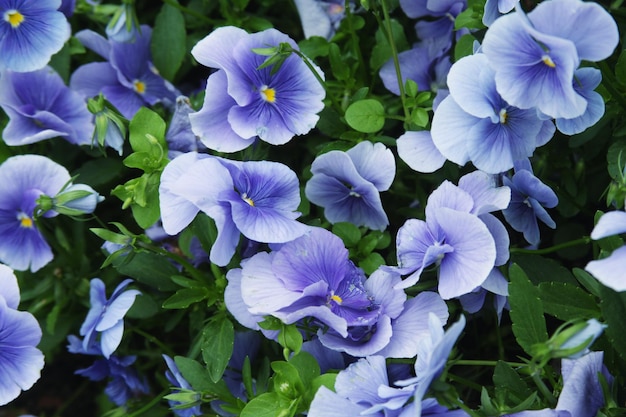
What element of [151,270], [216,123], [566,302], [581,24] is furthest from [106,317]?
[581,24]

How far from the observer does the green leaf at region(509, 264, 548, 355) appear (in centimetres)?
106

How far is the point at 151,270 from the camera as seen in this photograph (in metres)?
1.34

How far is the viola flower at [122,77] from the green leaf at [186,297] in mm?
418

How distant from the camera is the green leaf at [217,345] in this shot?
1.18m

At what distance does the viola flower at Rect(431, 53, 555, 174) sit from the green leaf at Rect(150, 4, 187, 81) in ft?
2.02

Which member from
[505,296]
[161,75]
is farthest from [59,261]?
[505,296]

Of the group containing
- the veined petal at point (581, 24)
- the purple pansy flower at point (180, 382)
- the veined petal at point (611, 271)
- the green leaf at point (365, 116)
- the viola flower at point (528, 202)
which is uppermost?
the veined petal at point (581, 24)

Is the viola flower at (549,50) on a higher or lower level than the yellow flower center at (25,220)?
higher

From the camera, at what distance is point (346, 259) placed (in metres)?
1.16

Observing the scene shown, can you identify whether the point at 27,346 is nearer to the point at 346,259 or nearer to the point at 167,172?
the point at 167,172

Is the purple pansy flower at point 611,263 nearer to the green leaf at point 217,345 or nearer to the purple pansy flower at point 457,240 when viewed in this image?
the purple pansy flower at point 457,240

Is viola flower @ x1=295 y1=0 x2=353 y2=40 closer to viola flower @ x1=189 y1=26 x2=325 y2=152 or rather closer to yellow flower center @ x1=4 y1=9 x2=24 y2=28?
viola flower @ x1=189 y1=26 x2=325 y2=152

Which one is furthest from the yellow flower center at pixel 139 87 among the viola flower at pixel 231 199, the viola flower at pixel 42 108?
the viola flower at pixel 231 199

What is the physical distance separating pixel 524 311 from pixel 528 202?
20cm
